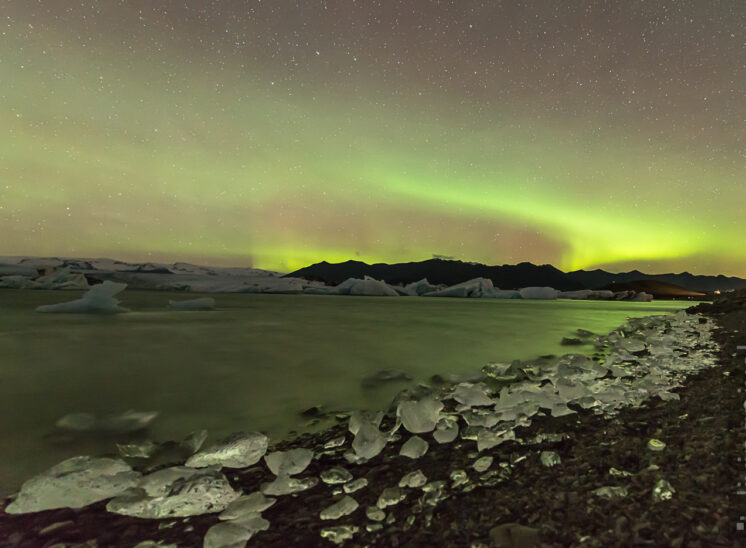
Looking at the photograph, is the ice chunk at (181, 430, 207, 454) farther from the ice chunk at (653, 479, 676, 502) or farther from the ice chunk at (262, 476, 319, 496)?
the ice chunk at (653, 479, 676, 502)

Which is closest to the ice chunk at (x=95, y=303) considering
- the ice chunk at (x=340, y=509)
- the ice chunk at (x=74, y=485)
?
the ice chunk at (x=74, y=485)

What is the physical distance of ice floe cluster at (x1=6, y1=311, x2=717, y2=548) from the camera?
1.18 meters

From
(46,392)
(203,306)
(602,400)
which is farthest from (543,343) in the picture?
(203,306)

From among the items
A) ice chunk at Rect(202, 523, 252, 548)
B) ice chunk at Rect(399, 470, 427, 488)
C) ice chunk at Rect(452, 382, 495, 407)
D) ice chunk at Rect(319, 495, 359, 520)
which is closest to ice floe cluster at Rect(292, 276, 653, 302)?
ice chunk at Rect(452, 382, 495, 407)

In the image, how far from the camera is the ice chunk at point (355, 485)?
1.33 m

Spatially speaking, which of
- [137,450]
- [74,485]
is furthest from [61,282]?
[74,485]

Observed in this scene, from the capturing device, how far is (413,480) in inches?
52.9

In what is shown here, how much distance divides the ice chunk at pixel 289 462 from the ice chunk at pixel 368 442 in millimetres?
239

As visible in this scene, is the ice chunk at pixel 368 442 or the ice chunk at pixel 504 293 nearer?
the ice chunk at pixel 368 442

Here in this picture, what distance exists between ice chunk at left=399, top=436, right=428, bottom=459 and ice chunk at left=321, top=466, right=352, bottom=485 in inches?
12.7

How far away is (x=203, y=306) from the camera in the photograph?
43.0 feet

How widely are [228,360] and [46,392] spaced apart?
159 centimetres

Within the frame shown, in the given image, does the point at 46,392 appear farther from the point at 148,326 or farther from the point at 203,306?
the point at 203,306

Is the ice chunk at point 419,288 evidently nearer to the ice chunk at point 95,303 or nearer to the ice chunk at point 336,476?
the ice chunk at point 95,303
